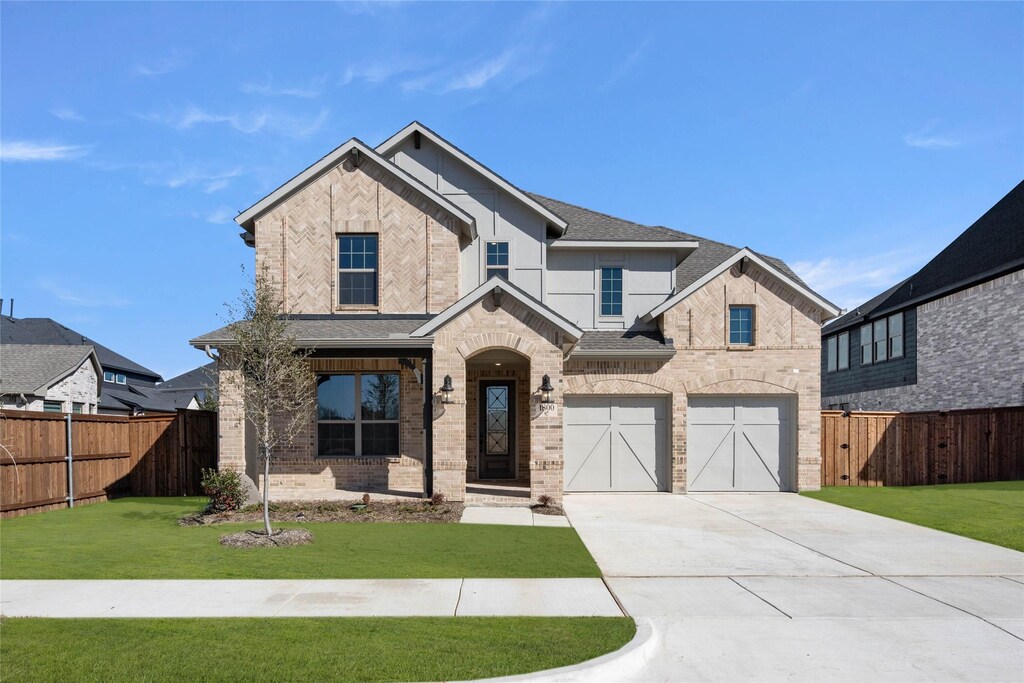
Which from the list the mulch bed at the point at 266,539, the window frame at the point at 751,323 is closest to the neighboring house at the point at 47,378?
the mulch bed at the point at 266,539

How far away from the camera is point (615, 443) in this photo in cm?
1888

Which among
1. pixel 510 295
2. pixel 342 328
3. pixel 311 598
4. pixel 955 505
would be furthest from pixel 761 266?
pixel 311 598

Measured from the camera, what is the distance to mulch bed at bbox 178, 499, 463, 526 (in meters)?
13.4

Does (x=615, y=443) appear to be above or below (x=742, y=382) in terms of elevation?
below

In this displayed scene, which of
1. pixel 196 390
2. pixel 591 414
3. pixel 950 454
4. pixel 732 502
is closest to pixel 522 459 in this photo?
pixel 591 414

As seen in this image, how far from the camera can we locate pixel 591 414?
18.9 meters

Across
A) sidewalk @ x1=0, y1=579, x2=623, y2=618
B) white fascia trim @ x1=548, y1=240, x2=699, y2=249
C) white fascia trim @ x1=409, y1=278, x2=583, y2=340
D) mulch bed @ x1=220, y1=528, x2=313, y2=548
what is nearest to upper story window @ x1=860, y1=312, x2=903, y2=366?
white fascia trim @ x1=548, y1=240, x2=699, y2=249

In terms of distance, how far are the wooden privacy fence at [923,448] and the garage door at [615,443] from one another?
5.04 m

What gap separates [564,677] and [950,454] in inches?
757

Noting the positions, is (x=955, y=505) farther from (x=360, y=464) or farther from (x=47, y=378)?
(x=47, y=378)

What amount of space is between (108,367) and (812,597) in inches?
1909

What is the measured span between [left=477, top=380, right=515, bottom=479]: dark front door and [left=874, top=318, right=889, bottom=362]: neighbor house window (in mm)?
18946

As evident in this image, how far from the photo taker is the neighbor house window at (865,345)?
31.9 metres

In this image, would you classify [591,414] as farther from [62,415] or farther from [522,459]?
[62,415]
